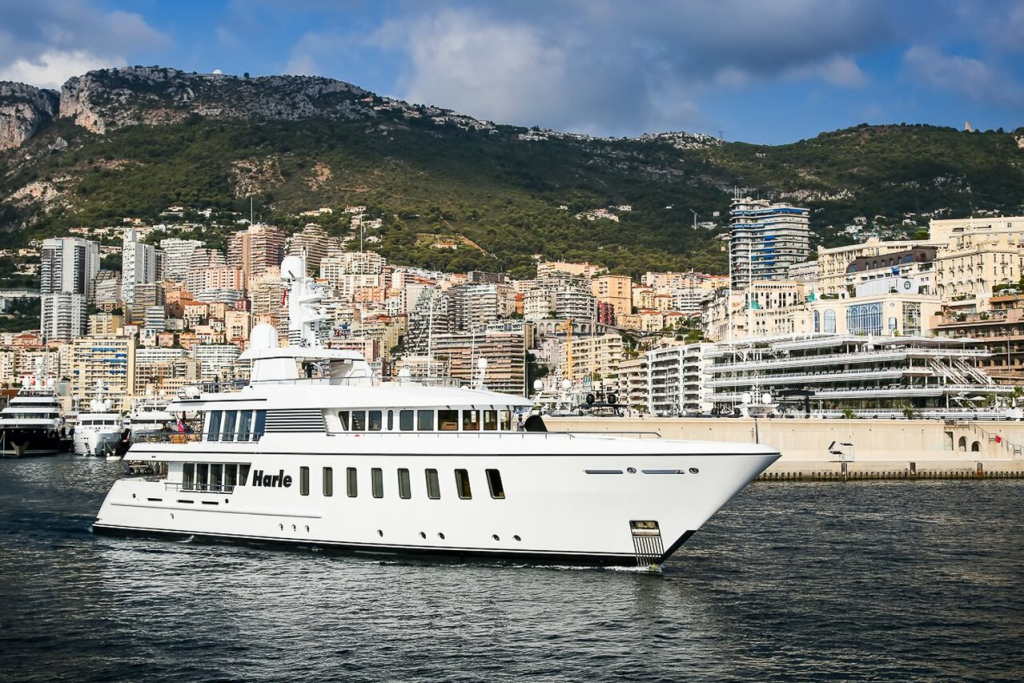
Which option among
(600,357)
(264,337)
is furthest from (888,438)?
(600,357)

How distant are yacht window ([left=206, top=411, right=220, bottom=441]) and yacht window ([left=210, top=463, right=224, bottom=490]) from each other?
39.8 inches

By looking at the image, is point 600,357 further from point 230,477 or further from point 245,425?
point 230,477

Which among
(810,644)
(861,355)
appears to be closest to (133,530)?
(810,644)

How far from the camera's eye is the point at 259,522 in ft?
117

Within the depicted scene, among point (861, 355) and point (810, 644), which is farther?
point (861, 355)

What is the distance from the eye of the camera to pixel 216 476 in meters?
37.3

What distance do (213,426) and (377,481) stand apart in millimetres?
7323

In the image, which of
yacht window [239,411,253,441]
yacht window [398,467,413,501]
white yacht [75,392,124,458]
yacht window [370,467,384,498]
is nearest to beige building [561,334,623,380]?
white yacht [75,392,124,458]

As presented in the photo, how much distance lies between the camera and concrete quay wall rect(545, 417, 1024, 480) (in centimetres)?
7475

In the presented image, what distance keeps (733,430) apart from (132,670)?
59469 millimetres

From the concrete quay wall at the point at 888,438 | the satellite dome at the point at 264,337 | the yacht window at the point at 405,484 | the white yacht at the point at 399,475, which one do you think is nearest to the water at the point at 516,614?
the white yacht at the point at 399,475

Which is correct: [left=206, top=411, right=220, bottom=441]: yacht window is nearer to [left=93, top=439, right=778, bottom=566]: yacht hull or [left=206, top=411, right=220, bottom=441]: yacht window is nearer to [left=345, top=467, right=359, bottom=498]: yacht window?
[left=93, top=439, right=778, bottom=566]: yacht hull

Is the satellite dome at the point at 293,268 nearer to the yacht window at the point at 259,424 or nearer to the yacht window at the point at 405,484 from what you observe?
the yacht window at the point at 259,424

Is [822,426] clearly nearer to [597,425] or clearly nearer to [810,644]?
[597,425]
